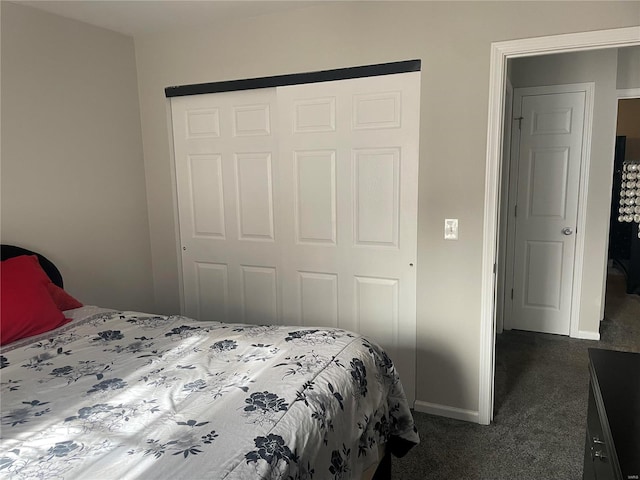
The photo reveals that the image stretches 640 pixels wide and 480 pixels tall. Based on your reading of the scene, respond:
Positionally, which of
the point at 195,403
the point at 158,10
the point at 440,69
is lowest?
the point at 195,403

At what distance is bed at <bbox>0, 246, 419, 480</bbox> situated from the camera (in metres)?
1.17

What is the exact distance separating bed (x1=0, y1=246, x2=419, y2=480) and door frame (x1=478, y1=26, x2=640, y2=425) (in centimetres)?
74

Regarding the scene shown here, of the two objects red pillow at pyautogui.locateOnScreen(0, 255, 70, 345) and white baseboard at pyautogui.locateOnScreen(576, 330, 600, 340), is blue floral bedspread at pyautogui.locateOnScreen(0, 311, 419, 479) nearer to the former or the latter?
red pillow at pyautogui.locateOnScreen(0, 255, 70, 345)

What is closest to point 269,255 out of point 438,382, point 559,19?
point 438,382

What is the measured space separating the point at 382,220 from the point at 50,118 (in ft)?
6.59

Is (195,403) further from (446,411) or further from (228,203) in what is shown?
(228,203)

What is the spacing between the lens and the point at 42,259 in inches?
101

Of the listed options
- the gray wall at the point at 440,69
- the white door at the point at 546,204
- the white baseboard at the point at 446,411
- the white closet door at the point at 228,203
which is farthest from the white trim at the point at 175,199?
the white door at the point at 546,204

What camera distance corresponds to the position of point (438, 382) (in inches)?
108

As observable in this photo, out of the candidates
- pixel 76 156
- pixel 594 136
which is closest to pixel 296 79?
pixel 76 156

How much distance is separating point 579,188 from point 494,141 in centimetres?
190

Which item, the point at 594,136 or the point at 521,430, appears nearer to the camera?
the point at 521,430

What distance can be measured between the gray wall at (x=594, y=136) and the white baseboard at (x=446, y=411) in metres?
1.88

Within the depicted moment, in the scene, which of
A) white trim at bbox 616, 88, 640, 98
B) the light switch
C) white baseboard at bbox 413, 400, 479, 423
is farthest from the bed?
white trim at bbox 616, 88, 640, 98
